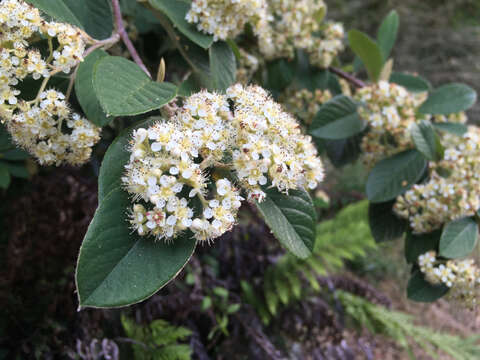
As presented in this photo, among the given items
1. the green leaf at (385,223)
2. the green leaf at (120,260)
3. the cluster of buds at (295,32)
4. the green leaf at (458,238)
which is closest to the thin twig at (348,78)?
the cluster of buds at (295,32)

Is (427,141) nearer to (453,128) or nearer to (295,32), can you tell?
(453,128)

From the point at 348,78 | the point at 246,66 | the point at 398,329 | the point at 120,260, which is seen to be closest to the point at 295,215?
the point at 120,260

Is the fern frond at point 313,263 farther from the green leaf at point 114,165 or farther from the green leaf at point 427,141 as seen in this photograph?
the green leaf at point 114,165

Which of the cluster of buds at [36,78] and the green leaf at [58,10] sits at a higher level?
the green leaf at [58,10]

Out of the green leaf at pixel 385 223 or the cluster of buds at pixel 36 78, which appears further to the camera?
the green leaf at pixel 385 223

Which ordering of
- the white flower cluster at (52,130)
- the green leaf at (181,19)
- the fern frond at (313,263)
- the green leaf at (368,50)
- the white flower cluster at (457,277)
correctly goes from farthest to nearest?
the fern frond at (313,263) → the green leaf at (368,50) → the white flower cluster at (457,277) → the green leaf at (181,19) → the white flower cluster at (52,130)

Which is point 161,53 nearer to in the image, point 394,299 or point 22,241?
point 22,241

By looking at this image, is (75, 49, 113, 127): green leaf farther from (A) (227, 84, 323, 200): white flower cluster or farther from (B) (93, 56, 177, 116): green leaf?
(A) (227, 84, 323, 200): white flower cluster
